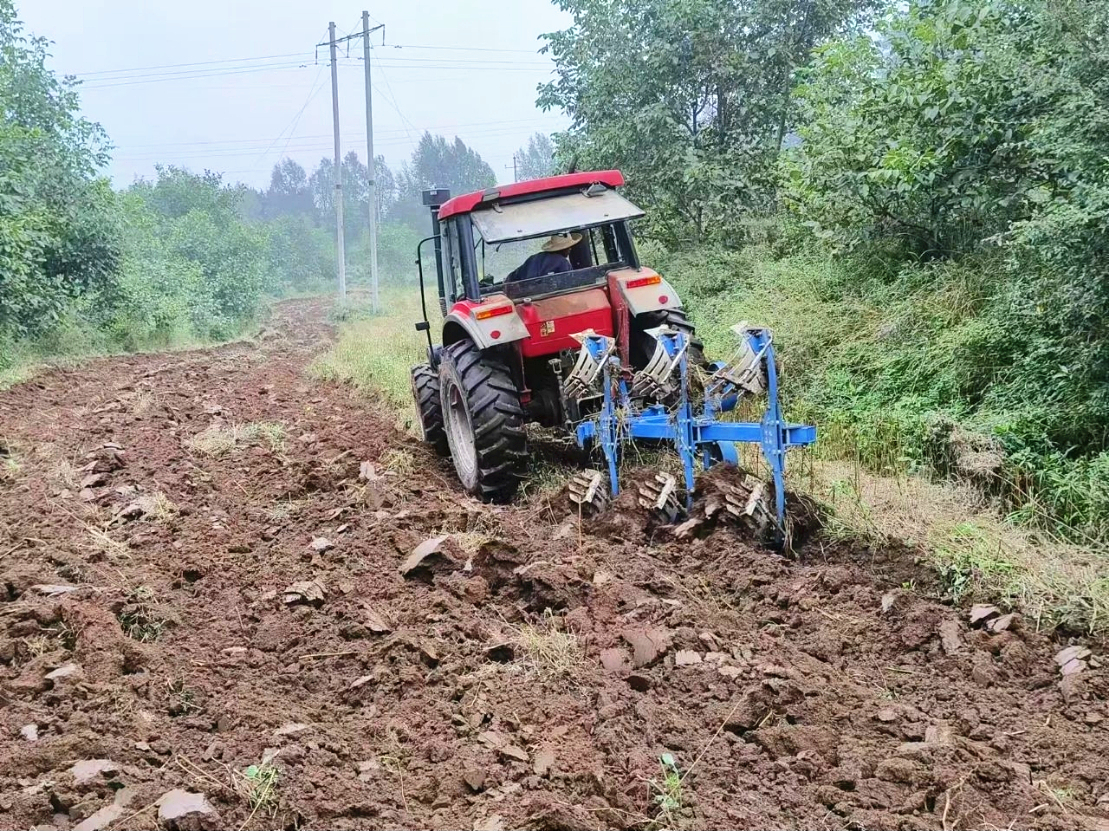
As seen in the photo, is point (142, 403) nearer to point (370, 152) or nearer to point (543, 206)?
point (543, 206)

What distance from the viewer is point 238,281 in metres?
29.5

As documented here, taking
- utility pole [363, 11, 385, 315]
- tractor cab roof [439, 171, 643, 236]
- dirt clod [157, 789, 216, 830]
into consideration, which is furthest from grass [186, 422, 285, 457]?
utility pole [363, 11, 385, 315]

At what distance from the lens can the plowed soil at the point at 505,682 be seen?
8.96 feet

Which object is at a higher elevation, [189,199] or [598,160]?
[189,199]

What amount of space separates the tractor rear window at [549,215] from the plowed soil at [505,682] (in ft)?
5.82

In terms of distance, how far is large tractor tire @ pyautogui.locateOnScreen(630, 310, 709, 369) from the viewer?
19.9 ft

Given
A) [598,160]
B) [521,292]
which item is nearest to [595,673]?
[521,292]

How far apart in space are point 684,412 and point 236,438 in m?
4.77

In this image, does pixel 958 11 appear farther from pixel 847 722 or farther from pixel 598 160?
pixel 847 722

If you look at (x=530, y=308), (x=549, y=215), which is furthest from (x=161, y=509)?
(x=549, y=215)

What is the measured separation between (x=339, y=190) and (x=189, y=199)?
65.7 feet

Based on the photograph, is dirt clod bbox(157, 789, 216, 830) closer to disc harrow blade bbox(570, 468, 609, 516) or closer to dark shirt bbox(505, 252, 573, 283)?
disc harrow blade bbox(570, 468, 609, 516)

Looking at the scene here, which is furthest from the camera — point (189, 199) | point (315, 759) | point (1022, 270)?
point (189, 199)

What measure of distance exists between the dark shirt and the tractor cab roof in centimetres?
36
